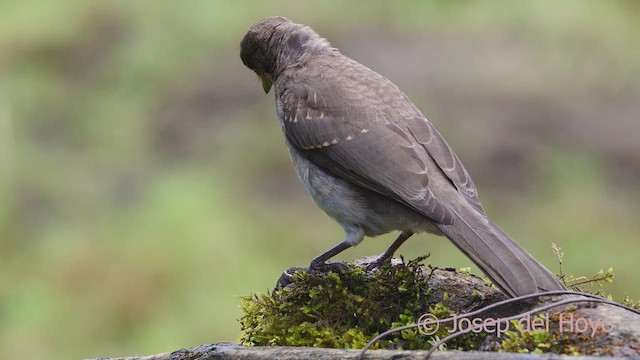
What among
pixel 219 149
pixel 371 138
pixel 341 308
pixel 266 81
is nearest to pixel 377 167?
pixel 371 138

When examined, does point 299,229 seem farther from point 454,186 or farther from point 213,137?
point 454,186

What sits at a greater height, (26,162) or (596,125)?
(26,162)

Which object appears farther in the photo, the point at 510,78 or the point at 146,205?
the point at 510,78

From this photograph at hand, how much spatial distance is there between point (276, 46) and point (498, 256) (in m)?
2.03

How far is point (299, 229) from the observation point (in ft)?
26.7

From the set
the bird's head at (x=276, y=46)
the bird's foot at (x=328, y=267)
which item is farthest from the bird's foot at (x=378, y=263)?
the bird's head at (x=276, y=46)

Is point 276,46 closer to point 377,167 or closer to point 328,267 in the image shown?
point 377,167

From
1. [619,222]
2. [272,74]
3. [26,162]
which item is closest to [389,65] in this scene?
[619,222]

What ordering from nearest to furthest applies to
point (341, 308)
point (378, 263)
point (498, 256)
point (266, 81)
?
1. point (498, 256)
2. point (341, 308)
3. point (378, 263)
4. point (266, 81)

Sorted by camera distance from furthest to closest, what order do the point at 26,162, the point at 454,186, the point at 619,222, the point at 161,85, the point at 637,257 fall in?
the point at 161,85
the point at 26,162
the point at 619,222
the point at 637,257
the point at 454,186

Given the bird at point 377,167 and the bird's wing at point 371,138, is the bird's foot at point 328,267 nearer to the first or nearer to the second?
the bird at point 377,167

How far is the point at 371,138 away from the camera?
4312 millimetres

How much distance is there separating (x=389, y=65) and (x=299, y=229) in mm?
2467

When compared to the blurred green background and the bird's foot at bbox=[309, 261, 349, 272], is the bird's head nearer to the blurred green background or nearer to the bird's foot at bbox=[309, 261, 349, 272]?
the bird's foot at bbox=[309, 261, 349, 272]
